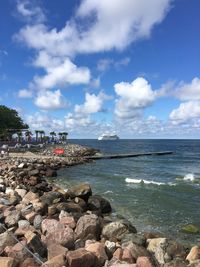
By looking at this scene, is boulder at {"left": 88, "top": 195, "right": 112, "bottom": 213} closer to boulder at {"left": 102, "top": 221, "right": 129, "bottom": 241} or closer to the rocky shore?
the rocky shore

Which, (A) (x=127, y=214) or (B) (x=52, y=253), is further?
(A) (x=127, y=214)

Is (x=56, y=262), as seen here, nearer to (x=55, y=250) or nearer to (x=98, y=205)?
(x=55, y=250)

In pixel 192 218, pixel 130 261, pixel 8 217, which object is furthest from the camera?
pixel 192 218

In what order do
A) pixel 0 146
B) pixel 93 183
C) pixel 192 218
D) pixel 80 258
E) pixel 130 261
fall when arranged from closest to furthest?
pixel 80 258
pixel 130 261
pixel 192 218
pixel 93 183
pixel 0 146

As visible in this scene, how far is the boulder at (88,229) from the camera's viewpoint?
42.1ft

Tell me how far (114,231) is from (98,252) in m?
3.02

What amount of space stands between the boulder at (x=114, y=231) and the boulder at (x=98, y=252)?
219 cm

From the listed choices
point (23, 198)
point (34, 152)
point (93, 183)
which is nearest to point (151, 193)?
point (93, 183)

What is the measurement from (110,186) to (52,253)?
18426 millimetres

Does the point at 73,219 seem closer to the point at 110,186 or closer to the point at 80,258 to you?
the point at 80,258

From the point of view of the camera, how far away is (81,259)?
9.63 metres

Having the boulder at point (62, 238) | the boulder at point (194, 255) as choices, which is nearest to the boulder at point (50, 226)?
the boulder at point (62, 238)

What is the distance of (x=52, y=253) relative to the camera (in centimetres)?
1062

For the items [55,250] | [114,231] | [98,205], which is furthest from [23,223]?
[98,205]
